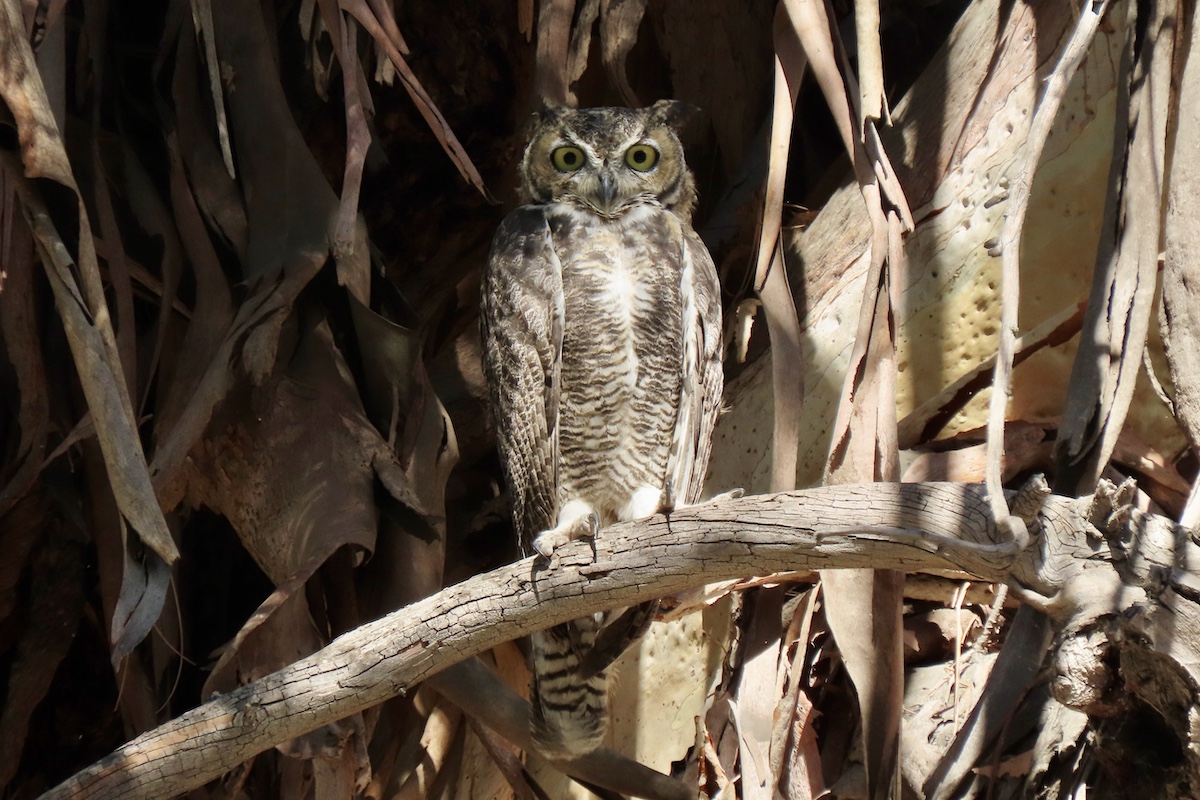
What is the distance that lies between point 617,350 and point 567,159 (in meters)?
0.56

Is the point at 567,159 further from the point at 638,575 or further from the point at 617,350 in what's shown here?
the point at 638,575

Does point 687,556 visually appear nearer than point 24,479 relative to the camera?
Yes

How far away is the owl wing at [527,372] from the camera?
2.93 meters

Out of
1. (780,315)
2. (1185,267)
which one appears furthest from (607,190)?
(1185,267)

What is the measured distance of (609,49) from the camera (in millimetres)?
2805

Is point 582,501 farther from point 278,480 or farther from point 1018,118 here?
point 1018,118

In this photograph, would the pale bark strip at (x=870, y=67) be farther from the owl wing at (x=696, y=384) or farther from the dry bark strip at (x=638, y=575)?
the dry bark strip at (x=638, y=575)

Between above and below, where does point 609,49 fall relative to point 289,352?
above

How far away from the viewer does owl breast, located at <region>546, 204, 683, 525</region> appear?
304 centimetres

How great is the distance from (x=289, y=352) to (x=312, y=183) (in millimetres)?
414

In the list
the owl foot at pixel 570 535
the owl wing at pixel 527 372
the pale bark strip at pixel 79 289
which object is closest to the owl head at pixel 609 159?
the owl wing at pixel 527 372

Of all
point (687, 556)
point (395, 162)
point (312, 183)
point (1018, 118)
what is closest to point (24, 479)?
point (312, 183)

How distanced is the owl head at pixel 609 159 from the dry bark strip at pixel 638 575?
132 centimetres

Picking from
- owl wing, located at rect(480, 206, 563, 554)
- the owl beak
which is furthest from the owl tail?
the owl beak
